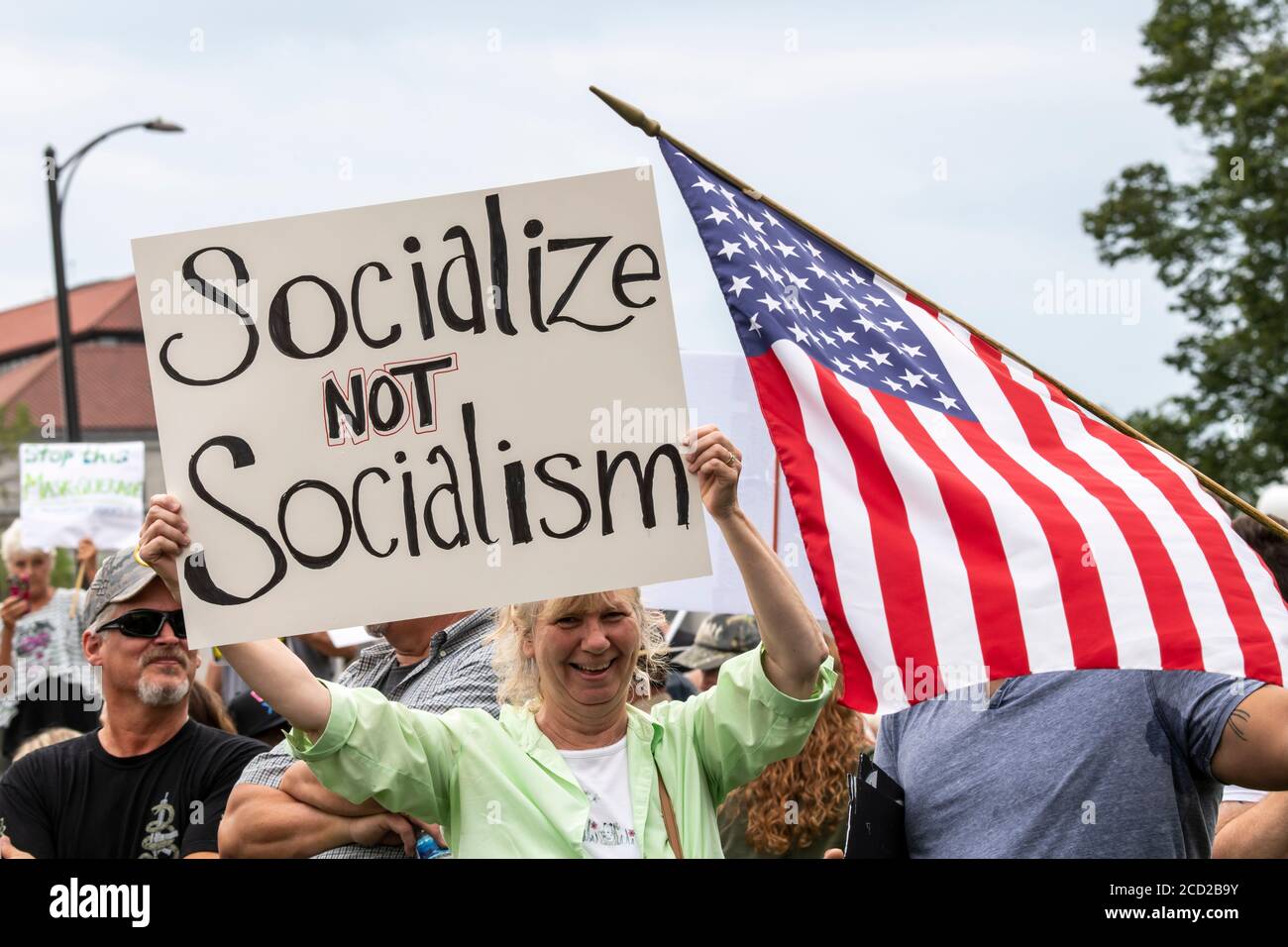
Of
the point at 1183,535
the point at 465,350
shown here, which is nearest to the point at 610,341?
the point at 465,350

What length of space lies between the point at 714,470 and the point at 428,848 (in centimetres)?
110

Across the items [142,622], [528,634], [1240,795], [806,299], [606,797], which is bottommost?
[1240,795]

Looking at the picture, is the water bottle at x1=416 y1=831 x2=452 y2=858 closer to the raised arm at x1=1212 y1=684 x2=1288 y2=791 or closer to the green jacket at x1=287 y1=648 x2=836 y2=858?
the green jacket at x1=287 y1=648 x2=836 y2=858

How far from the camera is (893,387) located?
332cm

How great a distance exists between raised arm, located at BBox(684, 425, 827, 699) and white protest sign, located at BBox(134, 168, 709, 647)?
5 cm

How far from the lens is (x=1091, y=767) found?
116 inches

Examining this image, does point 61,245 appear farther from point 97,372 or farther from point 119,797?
point 97,372

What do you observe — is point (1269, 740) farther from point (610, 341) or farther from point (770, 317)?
point (610, 341)

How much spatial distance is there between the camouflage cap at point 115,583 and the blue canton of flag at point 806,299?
72.3 inches

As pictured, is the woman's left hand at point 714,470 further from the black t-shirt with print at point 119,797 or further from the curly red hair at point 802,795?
the black t-shirt with print at point 119,797

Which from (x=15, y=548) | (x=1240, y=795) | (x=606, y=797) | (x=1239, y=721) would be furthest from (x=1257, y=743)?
(x=15, y=548)

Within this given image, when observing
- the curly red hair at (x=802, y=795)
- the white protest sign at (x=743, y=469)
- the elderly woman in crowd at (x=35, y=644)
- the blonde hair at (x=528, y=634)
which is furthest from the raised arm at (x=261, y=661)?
the elderly woman in crowd at (x=35, y=644)

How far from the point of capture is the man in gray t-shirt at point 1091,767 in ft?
9.52

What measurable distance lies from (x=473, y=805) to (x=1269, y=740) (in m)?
1.53
